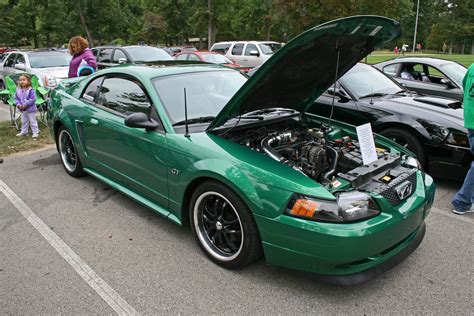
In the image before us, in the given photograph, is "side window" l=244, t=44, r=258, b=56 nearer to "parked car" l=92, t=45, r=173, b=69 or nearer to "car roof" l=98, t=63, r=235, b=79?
"parked car" l=92, t=45, r=173, b=69

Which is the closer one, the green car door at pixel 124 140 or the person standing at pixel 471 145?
the green car door at pixel 124 140

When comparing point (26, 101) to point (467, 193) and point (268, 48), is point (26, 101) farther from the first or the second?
point (268, 48)

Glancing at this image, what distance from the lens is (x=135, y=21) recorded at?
5078 centimetres

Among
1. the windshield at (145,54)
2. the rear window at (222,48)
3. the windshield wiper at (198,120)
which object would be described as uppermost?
the rear window at (222,48)

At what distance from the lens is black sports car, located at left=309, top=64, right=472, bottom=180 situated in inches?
183

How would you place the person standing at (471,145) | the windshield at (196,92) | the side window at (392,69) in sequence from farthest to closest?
the side window at (392,69), the person standing at (471,145), the windshield at (196,92)

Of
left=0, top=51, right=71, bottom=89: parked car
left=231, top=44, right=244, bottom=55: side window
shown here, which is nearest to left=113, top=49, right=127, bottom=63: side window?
left=0, top=51, right=71, bottom=89: parked car

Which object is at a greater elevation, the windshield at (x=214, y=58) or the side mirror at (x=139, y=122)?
the windshield at (x=214, y=58)

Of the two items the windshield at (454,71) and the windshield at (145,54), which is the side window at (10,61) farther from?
the windshield at (454,71)

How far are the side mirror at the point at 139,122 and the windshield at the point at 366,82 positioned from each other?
10.8 ft

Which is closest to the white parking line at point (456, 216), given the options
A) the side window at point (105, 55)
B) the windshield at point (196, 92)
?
the windshield at point (196, 92)

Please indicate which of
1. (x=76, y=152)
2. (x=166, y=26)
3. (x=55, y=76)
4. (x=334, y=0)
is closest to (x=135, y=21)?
(x=166, y=26)

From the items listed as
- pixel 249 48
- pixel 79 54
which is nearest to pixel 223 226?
pixel 79 54

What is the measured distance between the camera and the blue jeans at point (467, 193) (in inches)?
157
